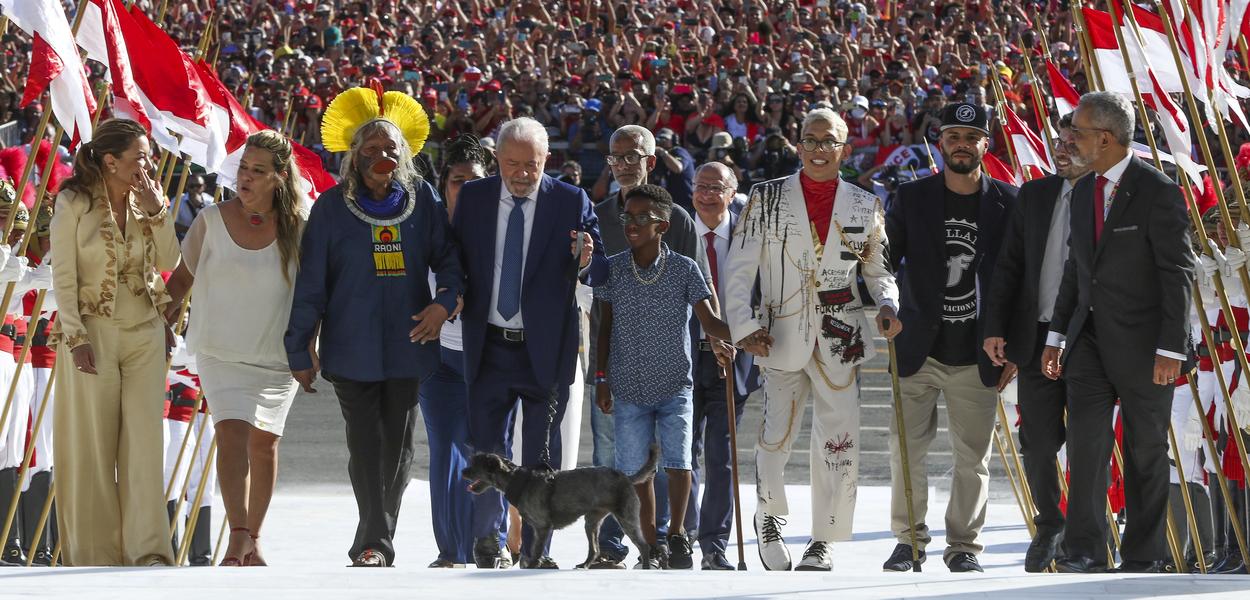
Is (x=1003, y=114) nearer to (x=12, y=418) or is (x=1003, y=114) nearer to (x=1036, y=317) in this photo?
(x=1036, y=317)

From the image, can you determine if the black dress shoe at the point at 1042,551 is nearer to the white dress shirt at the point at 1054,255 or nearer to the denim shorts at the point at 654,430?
the white dress shirt at the point at 1054,255

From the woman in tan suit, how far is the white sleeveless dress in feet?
0.67

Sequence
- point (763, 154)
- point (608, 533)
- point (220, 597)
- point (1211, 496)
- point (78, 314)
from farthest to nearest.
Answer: point (763, 154) < point (1211, 496) < point (608, 533) < point (78, 314) < point (220, 597)

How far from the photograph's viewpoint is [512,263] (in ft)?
Answer: 20.5

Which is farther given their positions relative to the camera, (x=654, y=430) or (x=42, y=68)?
(x=42, y=68)

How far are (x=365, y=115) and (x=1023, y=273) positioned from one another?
96.2 inches

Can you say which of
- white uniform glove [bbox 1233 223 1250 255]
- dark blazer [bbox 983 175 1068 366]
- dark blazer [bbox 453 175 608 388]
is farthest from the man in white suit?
white uniform glove [bbox 1233 223 1250 255]

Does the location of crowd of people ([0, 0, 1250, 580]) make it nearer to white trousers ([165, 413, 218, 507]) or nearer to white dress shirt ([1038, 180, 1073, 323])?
white dress shirt ([1038, 180, 1073, 323])

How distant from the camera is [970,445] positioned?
6535 mm

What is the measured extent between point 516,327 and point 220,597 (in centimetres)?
168

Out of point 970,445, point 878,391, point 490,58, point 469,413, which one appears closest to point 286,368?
point 469,413

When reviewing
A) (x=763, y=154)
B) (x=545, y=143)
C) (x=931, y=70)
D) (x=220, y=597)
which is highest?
(x=931, y=70)

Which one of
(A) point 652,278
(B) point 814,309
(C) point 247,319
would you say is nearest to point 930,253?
(B) point 814,309

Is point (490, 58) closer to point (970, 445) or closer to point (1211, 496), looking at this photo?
point (1211, 496)
